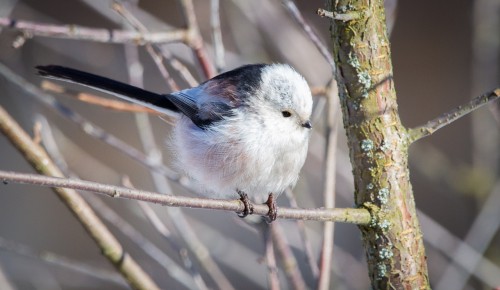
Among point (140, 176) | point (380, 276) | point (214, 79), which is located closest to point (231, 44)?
point (140, 176)

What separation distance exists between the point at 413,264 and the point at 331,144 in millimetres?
416

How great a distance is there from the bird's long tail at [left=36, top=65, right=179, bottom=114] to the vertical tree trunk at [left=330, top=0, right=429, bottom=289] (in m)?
0.87

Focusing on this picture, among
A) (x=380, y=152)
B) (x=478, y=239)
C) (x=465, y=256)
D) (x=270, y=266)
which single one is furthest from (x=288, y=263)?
(x=478, y=239)

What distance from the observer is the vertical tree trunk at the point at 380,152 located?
1.42 m

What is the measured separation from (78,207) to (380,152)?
2.55 feet

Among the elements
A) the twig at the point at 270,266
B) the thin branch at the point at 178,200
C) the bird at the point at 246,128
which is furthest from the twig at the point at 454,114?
the bird at the point at 246,128

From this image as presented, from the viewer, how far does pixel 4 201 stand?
185 inches

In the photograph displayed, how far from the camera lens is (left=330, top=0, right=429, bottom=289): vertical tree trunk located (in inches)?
55.7

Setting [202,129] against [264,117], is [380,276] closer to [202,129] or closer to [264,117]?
[264,117]

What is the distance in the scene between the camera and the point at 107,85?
6.72ft

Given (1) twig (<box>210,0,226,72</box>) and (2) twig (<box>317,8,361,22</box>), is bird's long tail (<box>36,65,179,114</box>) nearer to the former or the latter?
(1) twig (<box>210,0,226,72</box>)

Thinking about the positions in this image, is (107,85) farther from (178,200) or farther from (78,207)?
(178,200)

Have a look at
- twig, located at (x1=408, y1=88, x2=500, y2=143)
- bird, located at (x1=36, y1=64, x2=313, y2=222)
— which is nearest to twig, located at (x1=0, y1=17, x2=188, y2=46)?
bird, located at (x1=36, y1=64, x2=313, y2=222)

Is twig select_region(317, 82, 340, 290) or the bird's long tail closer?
twig select_region(317, 82, 340, 290)
